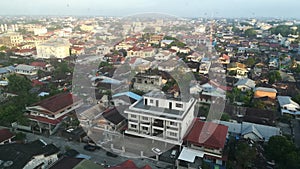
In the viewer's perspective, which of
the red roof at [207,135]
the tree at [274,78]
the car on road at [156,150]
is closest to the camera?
the red roof at [207,135]

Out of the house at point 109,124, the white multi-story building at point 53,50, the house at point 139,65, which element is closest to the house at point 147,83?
the house at point 139,65

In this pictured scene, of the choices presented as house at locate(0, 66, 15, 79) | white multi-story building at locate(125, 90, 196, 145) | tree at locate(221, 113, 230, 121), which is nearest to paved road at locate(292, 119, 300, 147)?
tree at locate(221, 113, 230, 121)

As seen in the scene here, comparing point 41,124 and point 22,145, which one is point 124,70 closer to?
point 41,124

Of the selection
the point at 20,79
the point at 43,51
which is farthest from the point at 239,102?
the point at 43,51

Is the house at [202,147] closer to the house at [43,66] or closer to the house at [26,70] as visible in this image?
the house at [26,70]

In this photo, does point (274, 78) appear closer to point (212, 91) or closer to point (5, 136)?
point (212, 91)
